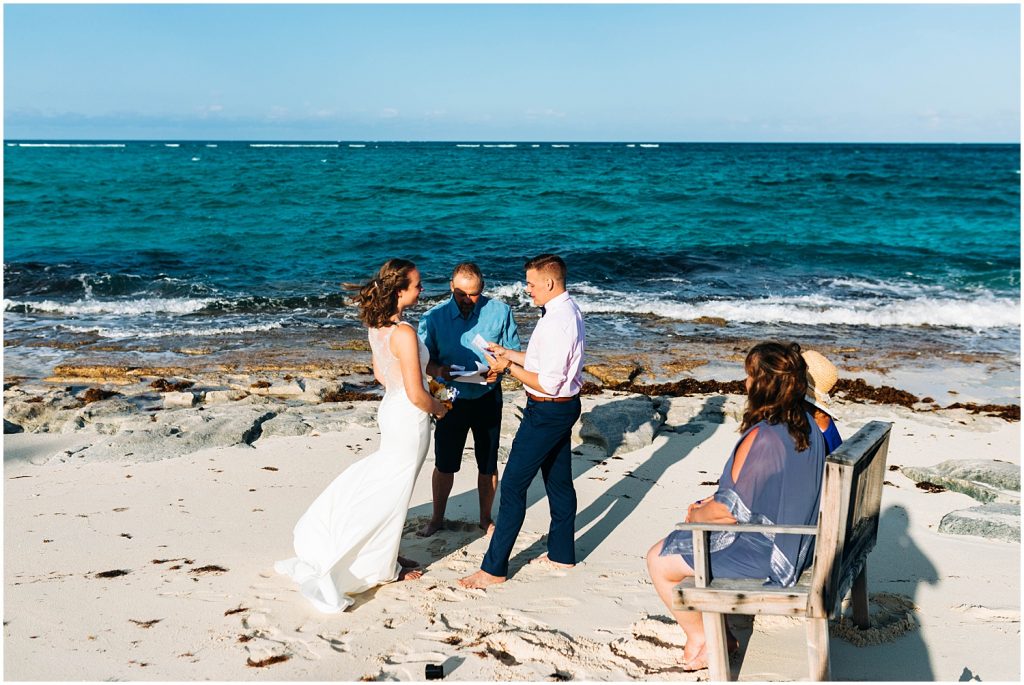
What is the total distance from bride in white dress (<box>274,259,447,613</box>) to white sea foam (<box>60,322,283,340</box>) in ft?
31.3

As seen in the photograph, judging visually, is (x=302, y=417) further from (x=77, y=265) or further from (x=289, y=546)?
(x=77, y=265)

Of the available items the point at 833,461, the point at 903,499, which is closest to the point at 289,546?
the point at 833,461

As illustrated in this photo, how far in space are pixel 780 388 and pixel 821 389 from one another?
0.50 meters

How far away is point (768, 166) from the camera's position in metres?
→ 48.7

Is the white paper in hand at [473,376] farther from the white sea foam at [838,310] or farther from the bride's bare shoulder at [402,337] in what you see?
the white sea foam at [838,310]

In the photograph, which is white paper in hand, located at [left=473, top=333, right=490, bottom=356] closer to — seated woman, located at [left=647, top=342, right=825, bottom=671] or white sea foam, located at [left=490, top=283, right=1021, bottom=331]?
seated woman, located at [left=647, top=342, right=825, bottom=671]

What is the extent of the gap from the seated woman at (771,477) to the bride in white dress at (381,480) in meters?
1.69

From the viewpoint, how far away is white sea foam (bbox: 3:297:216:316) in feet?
52.1

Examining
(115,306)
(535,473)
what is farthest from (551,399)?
(115,306)

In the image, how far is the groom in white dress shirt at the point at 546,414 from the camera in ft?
15.7

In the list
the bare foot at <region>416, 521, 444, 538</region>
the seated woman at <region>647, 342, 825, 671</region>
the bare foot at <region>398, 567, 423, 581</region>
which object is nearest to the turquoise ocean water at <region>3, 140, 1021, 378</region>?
the bare foot at <region>416, 521, 444, 538</region>

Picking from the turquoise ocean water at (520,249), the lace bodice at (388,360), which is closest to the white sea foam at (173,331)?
the turquoise ocean water at (520,249)

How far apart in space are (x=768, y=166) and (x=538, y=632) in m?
47.8

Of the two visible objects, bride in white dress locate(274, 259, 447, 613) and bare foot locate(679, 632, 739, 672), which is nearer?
bare foot locate(679, 632, 739, 672)
